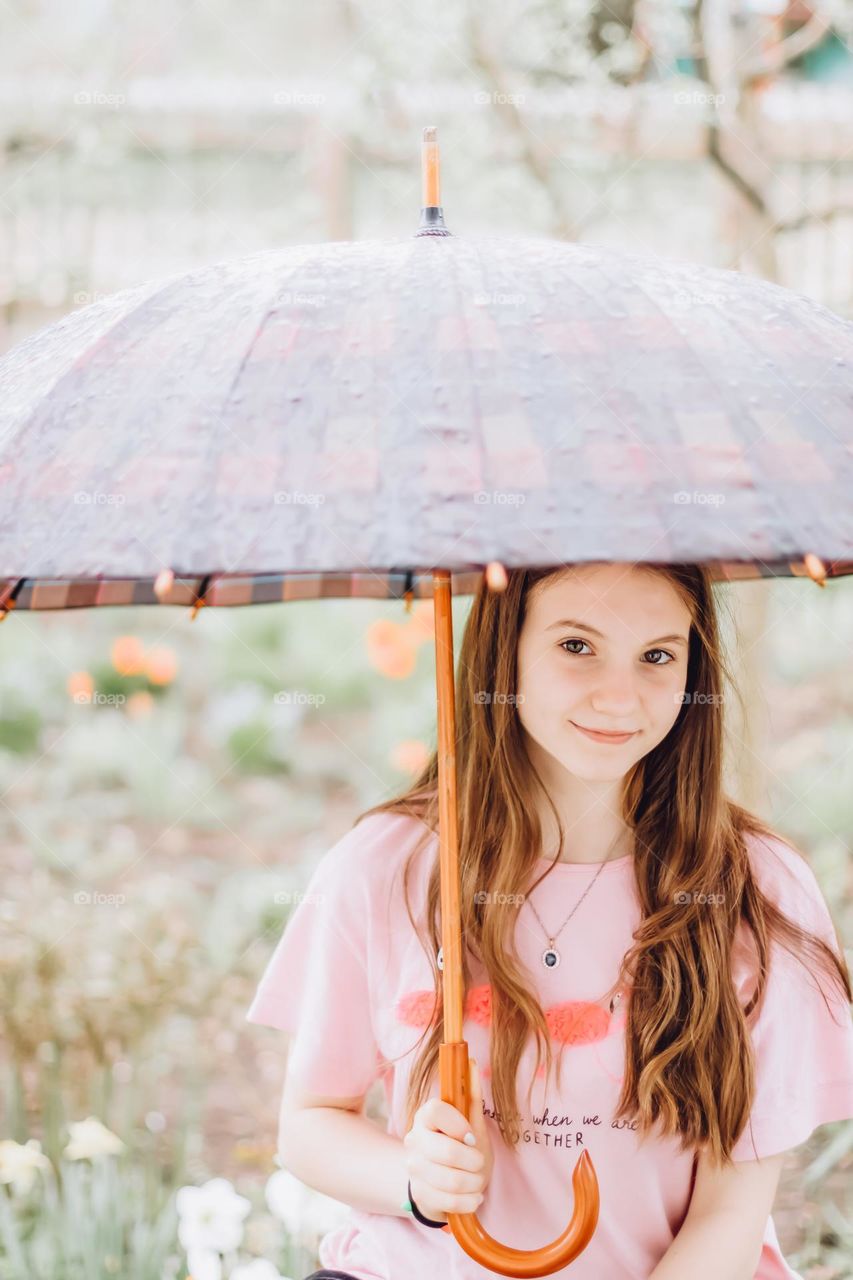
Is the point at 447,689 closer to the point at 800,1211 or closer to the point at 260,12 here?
the point at 800,1211

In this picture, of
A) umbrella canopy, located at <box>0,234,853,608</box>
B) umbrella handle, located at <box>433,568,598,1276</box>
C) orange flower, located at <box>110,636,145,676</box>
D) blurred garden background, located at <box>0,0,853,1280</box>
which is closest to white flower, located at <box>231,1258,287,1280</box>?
blurred garden background, located at <box>0,0,853,1280</box>

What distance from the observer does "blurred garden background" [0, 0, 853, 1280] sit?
2.99 metres

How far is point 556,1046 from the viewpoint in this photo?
169 cm

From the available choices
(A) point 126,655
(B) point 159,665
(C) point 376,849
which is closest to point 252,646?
(B) point 159,665

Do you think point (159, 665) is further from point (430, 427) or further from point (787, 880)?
point (430, 427)

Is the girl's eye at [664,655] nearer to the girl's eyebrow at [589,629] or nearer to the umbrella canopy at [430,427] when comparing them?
the girl's eyebrow at [589,629]

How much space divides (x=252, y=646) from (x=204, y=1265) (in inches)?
157

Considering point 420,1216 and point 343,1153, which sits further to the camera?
point 343,1153

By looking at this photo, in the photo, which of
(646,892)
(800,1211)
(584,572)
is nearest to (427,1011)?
(646,892)

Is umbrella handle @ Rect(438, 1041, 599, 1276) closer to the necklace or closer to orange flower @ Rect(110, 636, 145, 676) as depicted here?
the necklace

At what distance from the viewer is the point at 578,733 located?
1.58 meters

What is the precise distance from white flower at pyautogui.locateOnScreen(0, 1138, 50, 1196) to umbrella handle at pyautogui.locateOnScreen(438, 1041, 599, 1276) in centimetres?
154

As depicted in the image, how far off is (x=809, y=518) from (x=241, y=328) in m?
0.54

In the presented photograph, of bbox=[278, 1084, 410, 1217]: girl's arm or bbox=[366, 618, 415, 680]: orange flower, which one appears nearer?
bbox=[278, 1084, 410, 1217]: girl's arm
